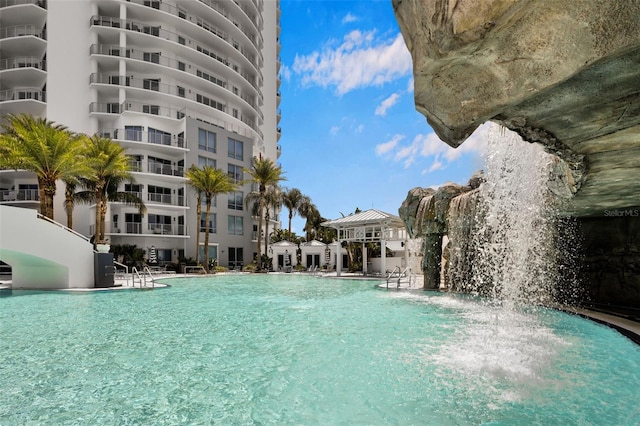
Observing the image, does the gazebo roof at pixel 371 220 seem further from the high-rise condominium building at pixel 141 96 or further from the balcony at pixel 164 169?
the balcony at pixel 164 169

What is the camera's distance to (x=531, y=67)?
7.89 feet

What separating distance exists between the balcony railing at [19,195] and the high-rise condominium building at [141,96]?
0.09 meters

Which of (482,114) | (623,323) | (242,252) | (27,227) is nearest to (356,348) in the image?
(482,114)

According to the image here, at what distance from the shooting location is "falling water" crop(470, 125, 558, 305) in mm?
8031

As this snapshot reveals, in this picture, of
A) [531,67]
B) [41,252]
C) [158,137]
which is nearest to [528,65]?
[531,67]

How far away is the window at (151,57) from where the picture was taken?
3806 centimetres

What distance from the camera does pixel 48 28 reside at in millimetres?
35594

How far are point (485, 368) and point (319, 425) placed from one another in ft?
11.7

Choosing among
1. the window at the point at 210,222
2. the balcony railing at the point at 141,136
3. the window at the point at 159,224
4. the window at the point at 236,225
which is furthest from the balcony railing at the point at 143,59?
the window at the point at 236,225

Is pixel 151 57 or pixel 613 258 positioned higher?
pixel 151 57

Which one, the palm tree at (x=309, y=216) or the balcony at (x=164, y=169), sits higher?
the balcony at (x=164, y=169)

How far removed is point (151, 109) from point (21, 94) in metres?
11.9

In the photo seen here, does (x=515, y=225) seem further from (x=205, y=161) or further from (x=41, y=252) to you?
(x=205, y=161)

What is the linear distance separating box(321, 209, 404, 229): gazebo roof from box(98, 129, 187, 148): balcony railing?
61.5 feet
